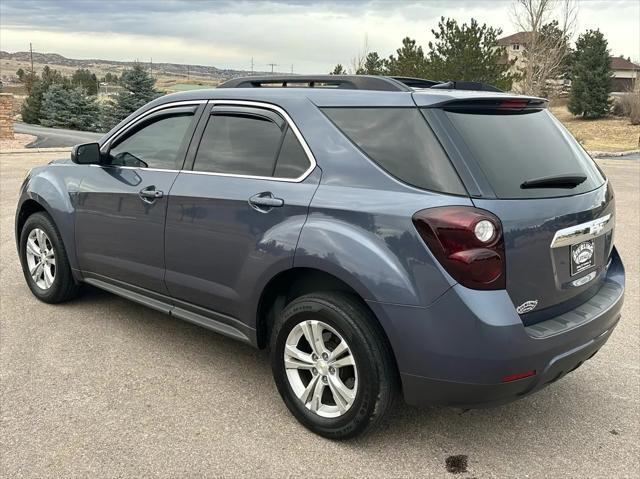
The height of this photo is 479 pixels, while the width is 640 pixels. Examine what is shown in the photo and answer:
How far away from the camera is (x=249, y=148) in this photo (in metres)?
3.44

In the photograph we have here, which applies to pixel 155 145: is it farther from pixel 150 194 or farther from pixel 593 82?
pixel 593 82

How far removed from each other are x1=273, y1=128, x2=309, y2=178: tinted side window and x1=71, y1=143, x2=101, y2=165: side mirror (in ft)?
5.72

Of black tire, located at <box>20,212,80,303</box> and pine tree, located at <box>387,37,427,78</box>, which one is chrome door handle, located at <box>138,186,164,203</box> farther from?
pine tree, located at <box>387,37,427,78</box>

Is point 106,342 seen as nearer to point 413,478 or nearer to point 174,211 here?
point 174,211

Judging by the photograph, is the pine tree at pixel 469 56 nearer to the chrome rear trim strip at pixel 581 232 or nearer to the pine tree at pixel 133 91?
the pine tree at pixel 133 91

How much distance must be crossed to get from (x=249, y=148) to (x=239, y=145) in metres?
0.08

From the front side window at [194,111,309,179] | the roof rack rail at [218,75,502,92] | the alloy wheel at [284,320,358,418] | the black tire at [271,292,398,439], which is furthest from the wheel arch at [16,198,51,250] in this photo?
the black tire at [271,292,398,439]

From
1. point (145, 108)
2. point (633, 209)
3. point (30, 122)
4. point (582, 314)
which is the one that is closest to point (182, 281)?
point (145, 108)

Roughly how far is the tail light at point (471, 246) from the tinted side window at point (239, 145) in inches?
43.4

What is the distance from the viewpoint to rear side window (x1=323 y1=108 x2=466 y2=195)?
8.80ft

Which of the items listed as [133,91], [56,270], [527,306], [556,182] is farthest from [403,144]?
[133,91]

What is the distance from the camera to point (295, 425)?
10.5 feet

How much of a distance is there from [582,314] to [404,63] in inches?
1216

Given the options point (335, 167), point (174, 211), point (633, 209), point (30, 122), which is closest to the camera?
point (335, 167)
